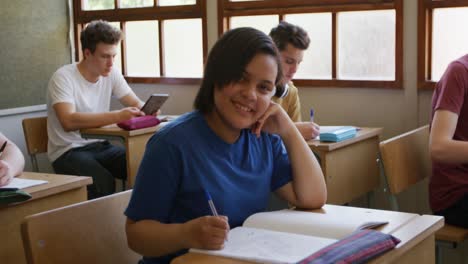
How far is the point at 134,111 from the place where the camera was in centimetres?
369

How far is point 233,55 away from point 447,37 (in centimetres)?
218

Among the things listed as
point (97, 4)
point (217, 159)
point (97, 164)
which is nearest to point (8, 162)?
point (217, 159)

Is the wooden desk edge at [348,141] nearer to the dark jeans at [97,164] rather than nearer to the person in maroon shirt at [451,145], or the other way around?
the person in maroon shirt at [451,145]

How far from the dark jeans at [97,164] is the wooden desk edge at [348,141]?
120cm

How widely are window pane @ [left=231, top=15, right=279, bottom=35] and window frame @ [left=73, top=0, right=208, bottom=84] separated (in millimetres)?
232

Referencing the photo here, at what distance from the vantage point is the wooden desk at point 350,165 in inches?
117

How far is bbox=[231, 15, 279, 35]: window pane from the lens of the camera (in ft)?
13.0

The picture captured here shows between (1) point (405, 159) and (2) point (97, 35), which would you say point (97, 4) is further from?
(1) point (405, 159)

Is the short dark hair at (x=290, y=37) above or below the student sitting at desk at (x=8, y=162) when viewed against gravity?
above

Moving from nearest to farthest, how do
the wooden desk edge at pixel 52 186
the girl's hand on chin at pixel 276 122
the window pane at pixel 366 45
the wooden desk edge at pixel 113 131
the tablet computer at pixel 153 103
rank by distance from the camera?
the girl's hand on chin at pixel 276 122 → the wooden desk edge at pixel 52 186 → the wooden desk edge at pixel 113 131 → the window pane at pixel 366 45 → the tablet computer at pixel 153 103

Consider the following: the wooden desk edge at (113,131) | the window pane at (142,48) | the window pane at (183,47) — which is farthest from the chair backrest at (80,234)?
the window pane at (142,48)

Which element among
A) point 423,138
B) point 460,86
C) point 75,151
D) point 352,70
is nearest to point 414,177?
point 423,138

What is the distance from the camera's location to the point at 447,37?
3.41 meters

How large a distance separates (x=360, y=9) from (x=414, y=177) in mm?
1270
